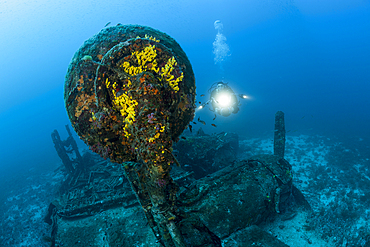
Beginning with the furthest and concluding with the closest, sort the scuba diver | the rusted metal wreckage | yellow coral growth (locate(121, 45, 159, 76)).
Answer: the scuba diver
yellow coral growth (locate(121, 45, 159, 76))
the rusted metal wreckage

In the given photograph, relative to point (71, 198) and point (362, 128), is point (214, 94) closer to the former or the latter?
point (71, 198)

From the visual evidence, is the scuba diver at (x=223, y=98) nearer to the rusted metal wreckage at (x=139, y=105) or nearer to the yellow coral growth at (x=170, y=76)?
the rusted metal wreckage at (x=139, y=105)

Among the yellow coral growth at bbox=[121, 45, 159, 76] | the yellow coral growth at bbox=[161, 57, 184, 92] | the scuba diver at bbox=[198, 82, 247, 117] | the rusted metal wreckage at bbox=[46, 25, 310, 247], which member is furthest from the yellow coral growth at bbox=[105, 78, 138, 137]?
the scuba diver at bbox=[198, 82, 247, 117]

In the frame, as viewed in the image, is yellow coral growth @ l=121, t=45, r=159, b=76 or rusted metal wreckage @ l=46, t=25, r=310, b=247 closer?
rusted metal wreckage @ l=46, t=25, r=310, b=247

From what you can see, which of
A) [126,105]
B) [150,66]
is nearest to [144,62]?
[150,66]

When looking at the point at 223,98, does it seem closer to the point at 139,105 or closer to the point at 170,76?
the point at 170,76

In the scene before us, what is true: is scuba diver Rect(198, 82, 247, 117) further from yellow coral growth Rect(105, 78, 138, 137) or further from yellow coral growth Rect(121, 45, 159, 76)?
yellow coral growth Rect(105, 78, 138, 137)

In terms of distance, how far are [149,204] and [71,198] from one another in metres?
7.93

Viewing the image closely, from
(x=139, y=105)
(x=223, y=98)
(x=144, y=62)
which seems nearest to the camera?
(x=139, y=105)

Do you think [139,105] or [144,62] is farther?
[144,62]

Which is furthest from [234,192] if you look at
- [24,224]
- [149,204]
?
[24,224]

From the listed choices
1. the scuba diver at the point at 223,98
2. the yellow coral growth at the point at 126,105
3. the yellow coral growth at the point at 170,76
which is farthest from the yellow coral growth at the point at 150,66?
the scuba diver at the point at 223,98

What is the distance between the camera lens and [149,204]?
3010 mm

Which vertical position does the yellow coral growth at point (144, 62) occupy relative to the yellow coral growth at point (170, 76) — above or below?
above
